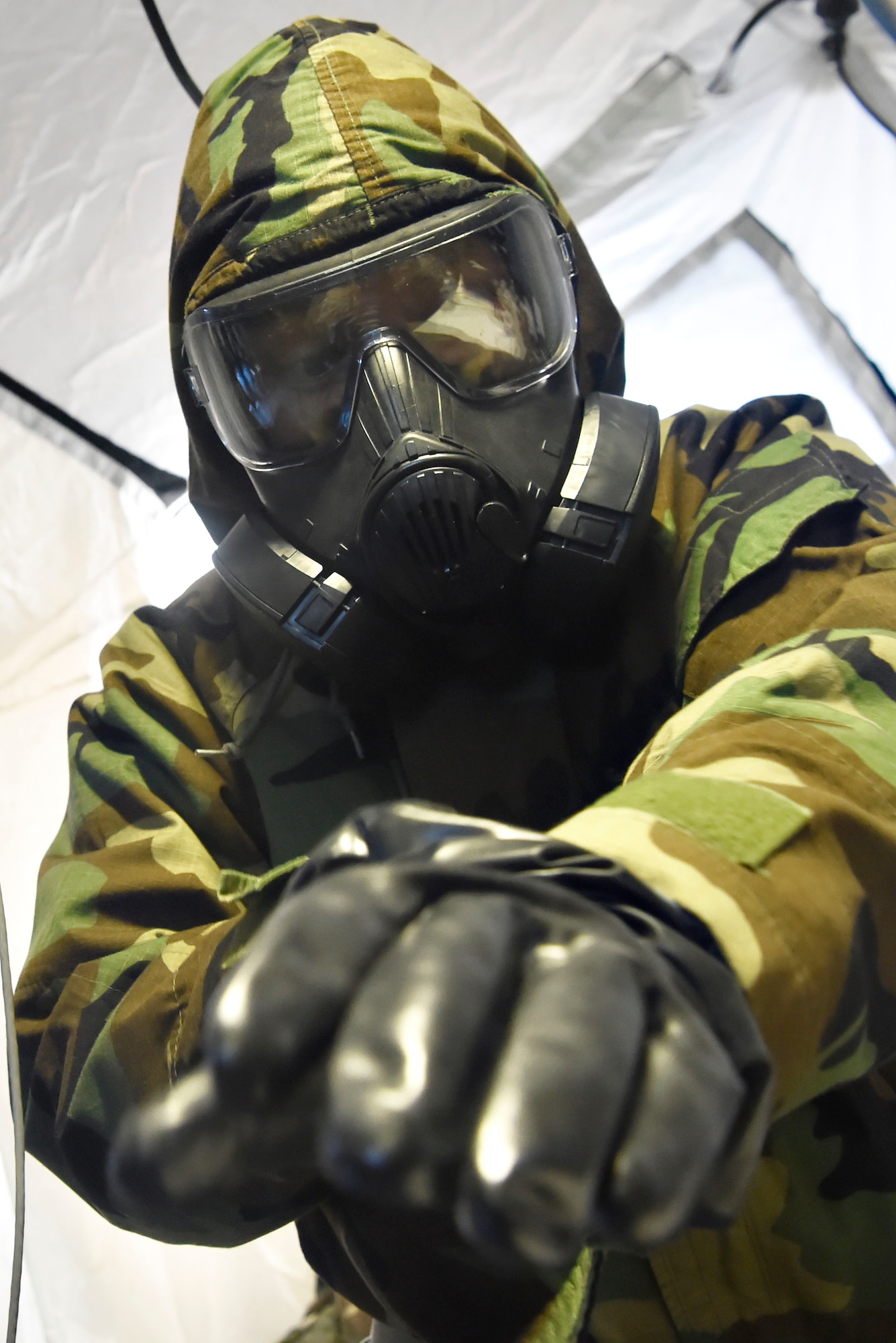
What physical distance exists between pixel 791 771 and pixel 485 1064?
0.27m

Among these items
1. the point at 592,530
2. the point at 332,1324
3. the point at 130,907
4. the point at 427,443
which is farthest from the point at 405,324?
the point at 332,1324

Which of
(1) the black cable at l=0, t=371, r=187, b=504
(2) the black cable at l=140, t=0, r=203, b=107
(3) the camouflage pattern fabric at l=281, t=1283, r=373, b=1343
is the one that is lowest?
(3) the camouflage pattern fabric at l=281, t=1283, r=373, b=1343

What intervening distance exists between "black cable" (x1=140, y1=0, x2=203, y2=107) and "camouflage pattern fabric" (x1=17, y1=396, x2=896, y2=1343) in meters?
0.65

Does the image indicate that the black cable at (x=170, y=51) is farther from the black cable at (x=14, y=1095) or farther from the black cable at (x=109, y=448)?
the black cable at (x=14, y=1095)

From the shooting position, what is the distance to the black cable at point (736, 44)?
1334 mm

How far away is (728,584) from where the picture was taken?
0.82 metres

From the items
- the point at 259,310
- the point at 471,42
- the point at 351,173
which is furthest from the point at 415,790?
the point at 471,42

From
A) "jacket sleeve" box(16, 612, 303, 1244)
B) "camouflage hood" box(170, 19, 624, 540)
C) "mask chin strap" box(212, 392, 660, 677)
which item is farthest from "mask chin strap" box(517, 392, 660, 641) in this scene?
"jacket sleeve" box(16, 612, 303, 1244)

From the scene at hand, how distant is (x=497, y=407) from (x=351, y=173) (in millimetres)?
249

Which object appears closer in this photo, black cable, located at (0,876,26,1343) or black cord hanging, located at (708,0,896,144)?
black cable, located at (0,876,26,1343)

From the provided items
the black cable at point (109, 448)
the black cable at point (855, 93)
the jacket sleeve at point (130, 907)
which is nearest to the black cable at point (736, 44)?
the black cable at point (855, 93)

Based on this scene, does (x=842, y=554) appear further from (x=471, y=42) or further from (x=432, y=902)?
(x=471, y=42)

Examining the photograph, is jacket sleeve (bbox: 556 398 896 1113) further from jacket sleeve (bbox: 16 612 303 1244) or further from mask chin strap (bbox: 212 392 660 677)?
jacket sleeve (bbox: 16 612 303 1244)

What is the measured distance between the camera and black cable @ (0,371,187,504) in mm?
1388
